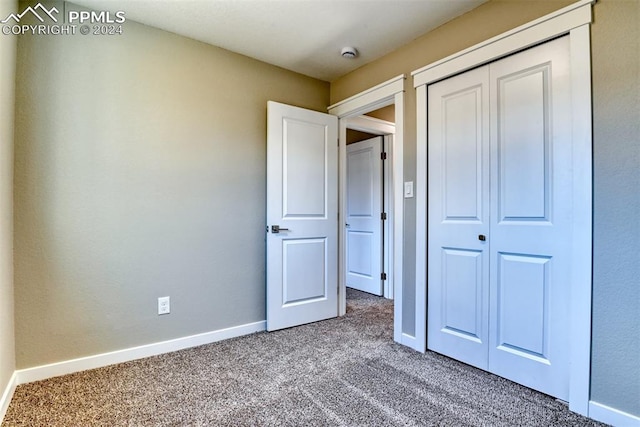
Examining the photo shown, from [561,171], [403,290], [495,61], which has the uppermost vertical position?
[495,61]

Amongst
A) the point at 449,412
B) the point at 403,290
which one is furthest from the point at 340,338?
the point at 449,412

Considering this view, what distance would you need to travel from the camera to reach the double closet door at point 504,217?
1.73 metres

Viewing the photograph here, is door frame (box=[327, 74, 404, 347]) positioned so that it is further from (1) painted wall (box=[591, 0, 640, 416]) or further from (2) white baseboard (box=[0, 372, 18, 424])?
(2) white baseboard (box=[0, 372, 18, 424])

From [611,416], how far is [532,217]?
1.01 metres

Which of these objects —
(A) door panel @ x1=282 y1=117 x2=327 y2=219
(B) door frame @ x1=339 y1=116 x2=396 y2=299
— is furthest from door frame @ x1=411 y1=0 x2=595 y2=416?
(B) door frame @ x1=339 y1=116 x2=396 y2=299

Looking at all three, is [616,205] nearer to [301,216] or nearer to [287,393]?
[287,393]

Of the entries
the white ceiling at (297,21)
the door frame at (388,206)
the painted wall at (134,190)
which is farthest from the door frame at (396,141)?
the door frame at (388,206)

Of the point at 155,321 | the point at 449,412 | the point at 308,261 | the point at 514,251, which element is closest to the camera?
the point at 449,412

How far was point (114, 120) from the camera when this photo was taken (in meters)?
2.17

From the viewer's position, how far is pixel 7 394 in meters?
1.67

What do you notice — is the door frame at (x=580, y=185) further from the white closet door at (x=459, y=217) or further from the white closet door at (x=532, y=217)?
the white closet door at (x=459, y=217)

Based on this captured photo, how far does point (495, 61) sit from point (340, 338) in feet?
7.46

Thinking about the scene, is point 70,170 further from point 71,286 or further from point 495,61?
point 495,61

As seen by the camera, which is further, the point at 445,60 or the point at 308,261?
the point at 308,261
